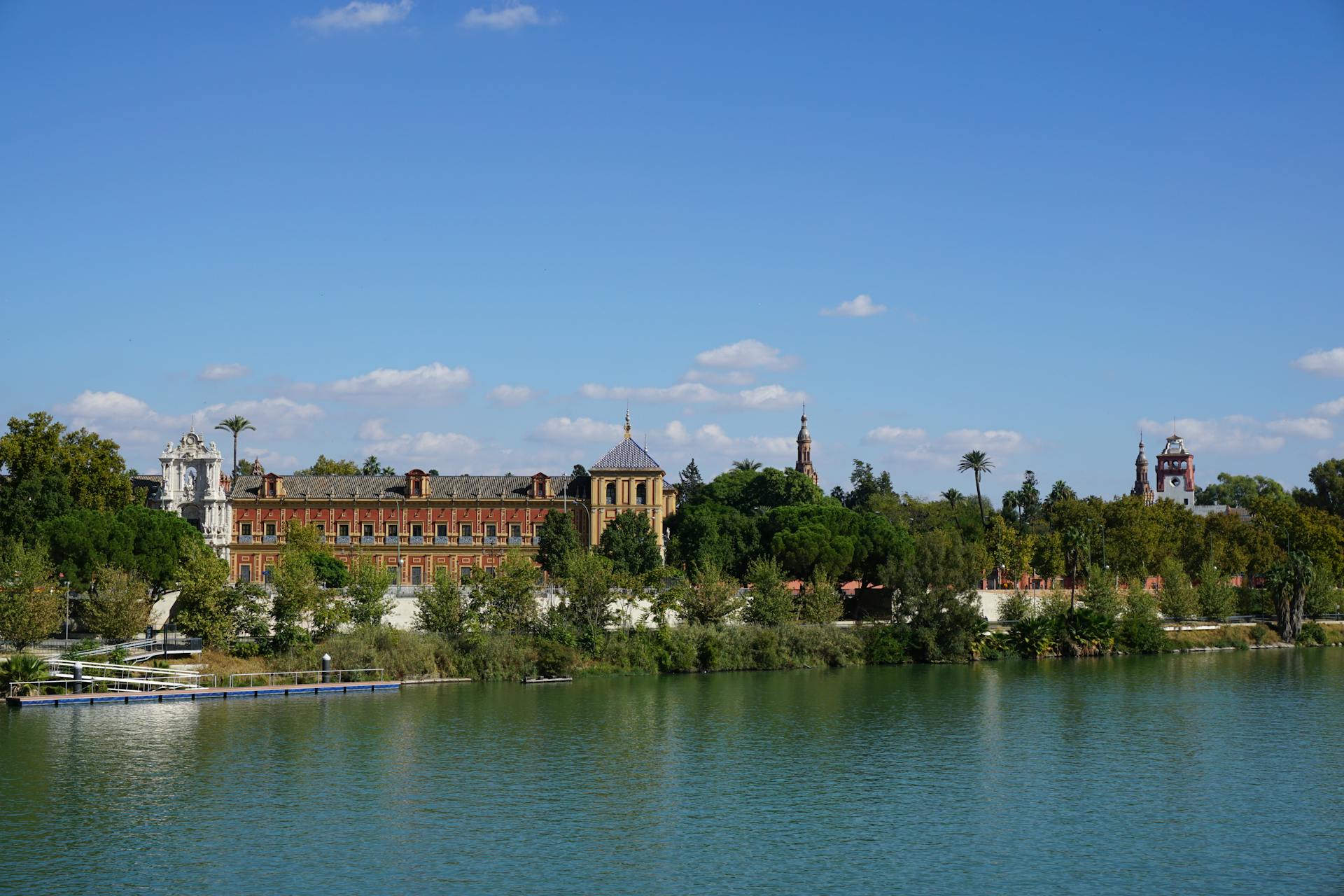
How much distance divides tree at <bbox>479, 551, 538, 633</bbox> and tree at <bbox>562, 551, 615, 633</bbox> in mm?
2009

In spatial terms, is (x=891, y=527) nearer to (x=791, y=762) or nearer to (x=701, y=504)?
(x=701, y=504)

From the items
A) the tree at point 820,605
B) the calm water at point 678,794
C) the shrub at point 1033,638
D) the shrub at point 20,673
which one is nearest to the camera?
the calm water at point 678,794

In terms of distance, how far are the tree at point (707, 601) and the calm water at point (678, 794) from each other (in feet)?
45.3

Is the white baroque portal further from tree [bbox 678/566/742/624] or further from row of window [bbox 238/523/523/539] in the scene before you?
tree [bbox 678/566/742/624]

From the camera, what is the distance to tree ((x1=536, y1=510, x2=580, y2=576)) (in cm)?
9650

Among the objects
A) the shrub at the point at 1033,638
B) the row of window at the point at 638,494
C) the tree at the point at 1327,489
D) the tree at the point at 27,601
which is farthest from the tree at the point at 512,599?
the tree at the point at 1327,489

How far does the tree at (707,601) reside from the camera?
76.3 m

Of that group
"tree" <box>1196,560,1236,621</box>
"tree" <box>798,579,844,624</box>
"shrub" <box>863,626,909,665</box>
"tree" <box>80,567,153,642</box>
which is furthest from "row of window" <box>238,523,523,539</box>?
"tree" <box>1196,560,1236,621</box>

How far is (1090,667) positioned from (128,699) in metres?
48.7

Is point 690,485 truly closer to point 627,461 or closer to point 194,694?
point 627,461

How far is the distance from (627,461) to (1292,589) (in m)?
48.6

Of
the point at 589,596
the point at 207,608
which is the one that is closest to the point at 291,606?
the point at 207,608

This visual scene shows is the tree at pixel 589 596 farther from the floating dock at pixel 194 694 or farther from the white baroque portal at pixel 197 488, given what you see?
the white baroque portal at pixel 197 488

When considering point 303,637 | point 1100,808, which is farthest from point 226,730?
point 1100,808
